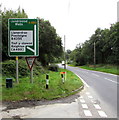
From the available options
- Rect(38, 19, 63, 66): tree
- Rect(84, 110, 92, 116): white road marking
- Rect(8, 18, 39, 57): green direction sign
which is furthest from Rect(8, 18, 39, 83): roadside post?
Rect(38, 19, 63, 66): tree

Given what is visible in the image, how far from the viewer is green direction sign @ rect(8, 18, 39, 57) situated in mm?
8102

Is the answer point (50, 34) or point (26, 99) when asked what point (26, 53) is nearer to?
point (26, 99)

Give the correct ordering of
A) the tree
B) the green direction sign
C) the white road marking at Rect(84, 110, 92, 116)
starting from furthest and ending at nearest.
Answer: the tree
the green direction sign
the white road marking at Rect(84, 110, 92, 116)

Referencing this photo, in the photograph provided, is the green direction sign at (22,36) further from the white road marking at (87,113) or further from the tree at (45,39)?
the tree at (45,39)

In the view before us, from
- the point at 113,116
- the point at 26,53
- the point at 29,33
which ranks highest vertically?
the point at 29,33

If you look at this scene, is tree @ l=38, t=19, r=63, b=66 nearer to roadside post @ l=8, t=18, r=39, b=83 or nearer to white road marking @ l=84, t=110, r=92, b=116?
roadside post @ l=8, t=18, r=39, b=83

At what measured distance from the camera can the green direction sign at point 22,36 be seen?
8102 mm

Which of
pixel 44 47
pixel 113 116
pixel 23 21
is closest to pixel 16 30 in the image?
pixel 23 21

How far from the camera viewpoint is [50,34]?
76.7 ft

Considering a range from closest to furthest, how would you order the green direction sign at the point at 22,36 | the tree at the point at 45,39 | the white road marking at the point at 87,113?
the white road marking at the point at 87,113 < the green direction sign at the point at 22,36 < the tree at the point at 45,39

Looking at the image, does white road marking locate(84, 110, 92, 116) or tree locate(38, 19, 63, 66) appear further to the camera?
tree locate(38, 19, 63, 66)

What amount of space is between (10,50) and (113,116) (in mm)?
6742

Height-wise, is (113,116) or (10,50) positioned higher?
(10,50)

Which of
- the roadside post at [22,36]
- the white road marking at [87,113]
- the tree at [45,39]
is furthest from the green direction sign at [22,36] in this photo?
the tree at [45,39]
